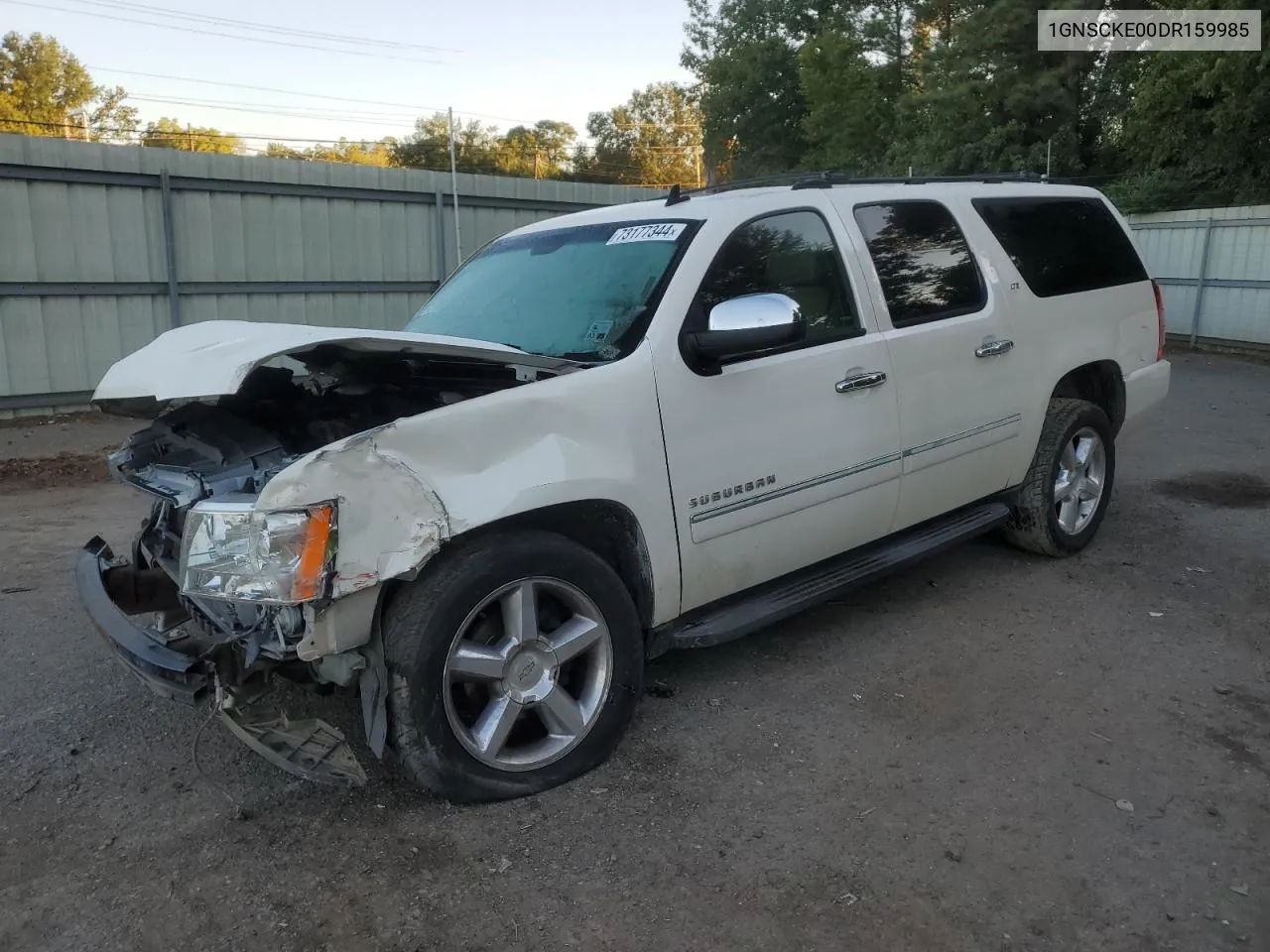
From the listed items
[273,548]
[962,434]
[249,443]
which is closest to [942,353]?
[962,434]

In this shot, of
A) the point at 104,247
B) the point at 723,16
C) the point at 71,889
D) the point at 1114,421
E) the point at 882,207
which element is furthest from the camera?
the point at 723,16

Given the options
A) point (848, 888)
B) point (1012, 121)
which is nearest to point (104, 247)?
point (848, 888)

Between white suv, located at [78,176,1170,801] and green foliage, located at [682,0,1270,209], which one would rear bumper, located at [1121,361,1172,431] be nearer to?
white suv, located at [78,176,1170,801]

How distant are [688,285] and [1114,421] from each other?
3.31 meters

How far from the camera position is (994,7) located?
2712 centimetres

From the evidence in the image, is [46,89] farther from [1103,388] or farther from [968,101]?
[1103,388]

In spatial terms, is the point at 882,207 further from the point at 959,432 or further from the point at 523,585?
the point at 523,585

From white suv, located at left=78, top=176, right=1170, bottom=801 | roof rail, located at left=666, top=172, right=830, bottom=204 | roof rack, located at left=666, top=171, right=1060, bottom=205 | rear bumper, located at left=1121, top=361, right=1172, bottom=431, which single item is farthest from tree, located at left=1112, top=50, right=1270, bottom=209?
roof rail, located at left=666, top=172, right=830, bottom=204

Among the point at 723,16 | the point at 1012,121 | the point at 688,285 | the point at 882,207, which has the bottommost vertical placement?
the point at 688,285

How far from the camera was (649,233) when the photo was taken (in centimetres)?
392

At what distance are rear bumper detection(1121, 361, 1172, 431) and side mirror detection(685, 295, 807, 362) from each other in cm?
316

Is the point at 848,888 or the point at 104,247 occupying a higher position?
the point at 104,247

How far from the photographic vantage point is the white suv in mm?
2877

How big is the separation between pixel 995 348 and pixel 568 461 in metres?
2.53
